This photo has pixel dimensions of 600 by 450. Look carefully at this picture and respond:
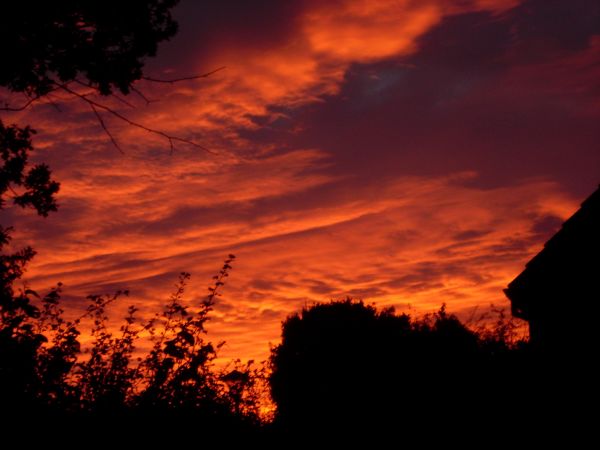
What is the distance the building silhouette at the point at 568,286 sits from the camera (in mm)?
12414

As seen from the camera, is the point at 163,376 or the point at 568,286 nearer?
the point at 163,376

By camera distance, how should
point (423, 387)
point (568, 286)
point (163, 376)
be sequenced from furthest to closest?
point (568, 286)
point (423, 387)
point (163, 376)

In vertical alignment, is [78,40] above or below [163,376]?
above

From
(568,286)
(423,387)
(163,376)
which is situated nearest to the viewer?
(163,376)

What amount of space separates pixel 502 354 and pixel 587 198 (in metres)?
4.97

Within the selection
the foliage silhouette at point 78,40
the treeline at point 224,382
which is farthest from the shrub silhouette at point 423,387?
the foliage silhouette at point 78,40

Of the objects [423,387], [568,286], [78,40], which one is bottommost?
[423,387]

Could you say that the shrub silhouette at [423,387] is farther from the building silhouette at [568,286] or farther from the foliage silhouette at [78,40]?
the foliage silhouette at [78,40]

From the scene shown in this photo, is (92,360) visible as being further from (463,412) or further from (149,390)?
(463,412)

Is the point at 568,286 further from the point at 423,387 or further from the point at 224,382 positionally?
the point at 224,382

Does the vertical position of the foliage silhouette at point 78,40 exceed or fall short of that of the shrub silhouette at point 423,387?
it exceeds it

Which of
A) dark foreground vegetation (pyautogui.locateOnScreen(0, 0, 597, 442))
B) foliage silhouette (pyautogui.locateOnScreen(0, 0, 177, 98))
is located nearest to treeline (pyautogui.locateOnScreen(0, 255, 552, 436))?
dark foreground vegetation (pyautogui.locateOnScreen(0, 0, 597, 442))

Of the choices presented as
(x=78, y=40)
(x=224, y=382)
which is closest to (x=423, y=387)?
(x=224, y=382)

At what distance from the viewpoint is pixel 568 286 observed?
1325 cm
